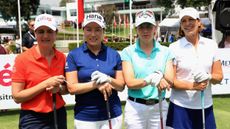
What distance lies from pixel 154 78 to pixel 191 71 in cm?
48

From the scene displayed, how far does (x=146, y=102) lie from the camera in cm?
388

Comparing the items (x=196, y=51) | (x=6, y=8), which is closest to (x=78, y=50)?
(x=196, y=51)

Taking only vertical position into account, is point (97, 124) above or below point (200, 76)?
below

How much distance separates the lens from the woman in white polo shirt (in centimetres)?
385

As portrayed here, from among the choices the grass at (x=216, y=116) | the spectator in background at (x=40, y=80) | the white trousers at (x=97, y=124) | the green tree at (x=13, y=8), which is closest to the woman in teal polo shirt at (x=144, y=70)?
the white trousers at (x=97, y=124)

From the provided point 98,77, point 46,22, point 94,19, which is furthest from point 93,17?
point 98,77

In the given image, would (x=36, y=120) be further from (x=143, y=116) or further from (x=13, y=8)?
(x=13, y=8)

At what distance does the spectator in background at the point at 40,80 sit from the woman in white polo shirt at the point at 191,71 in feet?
3.84

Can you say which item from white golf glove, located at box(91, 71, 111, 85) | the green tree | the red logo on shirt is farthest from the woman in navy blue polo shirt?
the green tree

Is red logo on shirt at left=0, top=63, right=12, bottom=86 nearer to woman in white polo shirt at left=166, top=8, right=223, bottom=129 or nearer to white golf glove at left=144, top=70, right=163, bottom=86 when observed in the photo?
woman in white polo shirt at left=166, top=8, right=223, bottom=129

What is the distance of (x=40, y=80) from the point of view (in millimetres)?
3391

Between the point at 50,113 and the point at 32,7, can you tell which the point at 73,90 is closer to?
the point at 50,113

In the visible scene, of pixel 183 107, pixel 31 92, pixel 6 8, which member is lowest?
pixel 183 107

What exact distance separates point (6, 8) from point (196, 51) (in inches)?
2196
